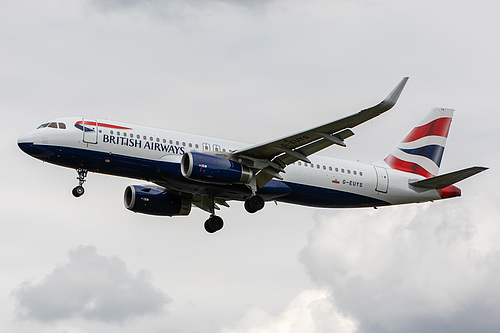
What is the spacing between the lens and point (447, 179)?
1948 inches

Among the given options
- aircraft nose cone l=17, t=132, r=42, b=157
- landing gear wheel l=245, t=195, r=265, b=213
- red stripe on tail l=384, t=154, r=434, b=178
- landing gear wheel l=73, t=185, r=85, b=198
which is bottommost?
landing gear wheel l=245, t=195, r=265, b=213

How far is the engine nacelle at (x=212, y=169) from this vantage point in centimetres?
4359

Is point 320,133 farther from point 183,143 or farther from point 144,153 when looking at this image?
point 144,153

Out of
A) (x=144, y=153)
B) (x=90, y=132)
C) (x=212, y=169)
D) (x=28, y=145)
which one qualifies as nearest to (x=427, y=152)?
(x=212, y=169)

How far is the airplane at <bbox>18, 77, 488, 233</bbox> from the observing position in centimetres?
4397

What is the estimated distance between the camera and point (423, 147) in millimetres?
54625

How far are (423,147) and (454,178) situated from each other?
19.4 feet

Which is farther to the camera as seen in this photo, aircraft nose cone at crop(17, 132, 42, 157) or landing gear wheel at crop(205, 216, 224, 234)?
landing gear wheel at crop(205, 216, 224, 234)

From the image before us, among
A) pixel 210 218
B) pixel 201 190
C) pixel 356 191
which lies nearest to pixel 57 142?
pixel 201 190

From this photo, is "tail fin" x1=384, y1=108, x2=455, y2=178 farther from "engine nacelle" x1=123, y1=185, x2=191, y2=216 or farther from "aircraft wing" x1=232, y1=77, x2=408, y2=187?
"engine nacelle" x1=123, y1=185, x2=191, y2=216

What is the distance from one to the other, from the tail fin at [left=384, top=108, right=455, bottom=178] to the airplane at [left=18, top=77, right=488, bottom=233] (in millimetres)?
1845

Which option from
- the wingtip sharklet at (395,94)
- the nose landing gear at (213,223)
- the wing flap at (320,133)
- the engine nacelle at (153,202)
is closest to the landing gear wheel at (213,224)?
the nose landing gear at (213,223)

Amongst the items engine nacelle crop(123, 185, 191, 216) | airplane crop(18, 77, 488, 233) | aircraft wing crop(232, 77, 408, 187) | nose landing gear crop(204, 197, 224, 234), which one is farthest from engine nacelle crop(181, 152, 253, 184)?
engine nacelle crop(123, 185, 191, 216)

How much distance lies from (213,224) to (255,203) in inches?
197
